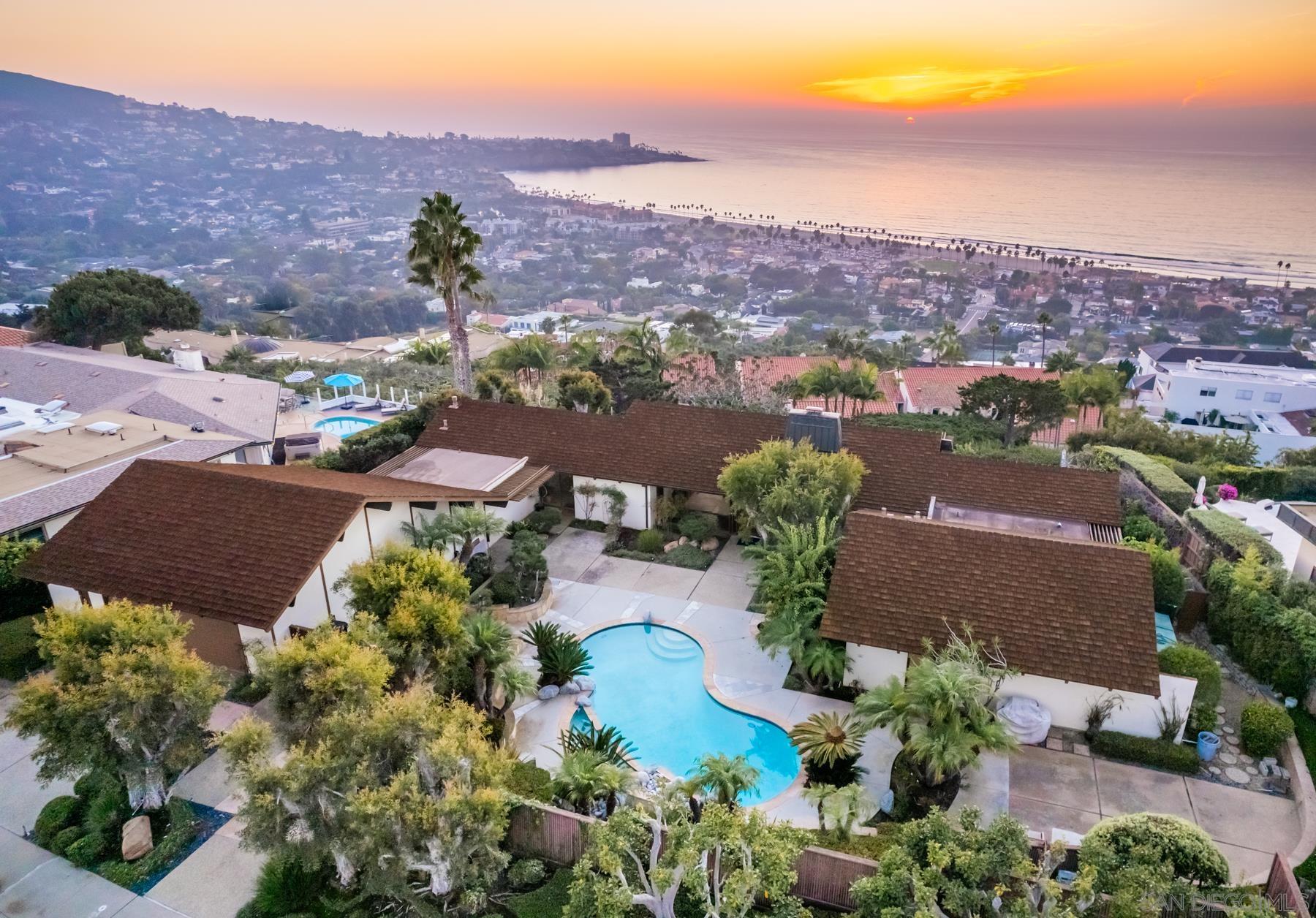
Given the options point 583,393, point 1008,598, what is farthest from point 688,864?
point 583,393

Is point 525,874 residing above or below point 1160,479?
below

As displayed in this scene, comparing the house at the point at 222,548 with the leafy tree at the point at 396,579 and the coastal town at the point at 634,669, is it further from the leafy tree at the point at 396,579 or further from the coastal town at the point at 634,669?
the leafy tree at the point at 396,579

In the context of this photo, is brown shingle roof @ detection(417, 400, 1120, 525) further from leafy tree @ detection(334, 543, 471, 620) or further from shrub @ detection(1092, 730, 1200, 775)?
leafy tree @ detection(334, 543, 471, 620)

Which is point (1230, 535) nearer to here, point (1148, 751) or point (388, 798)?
point (1148, 751)

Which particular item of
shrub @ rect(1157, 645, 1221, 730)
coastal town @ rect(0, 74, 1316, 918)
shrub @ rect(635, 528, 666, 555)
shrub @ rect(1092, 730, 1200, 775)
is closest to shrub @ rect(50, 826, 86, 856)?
coastal town @ rect(0, 74, 1316, 918)

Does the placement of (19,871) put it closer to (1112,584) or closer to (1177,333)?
(1112,584)
